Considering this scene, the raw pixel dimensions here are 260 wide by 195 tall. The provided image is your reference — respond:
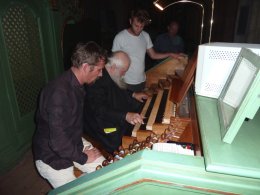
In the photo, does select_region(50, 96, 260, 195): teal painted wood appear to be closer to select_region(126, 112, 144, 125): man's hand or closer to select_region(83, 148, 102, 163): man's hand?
select_region(83, 148, 102, 163): man's hand

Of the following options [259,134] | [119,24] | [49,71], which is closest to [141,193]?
[259,134]

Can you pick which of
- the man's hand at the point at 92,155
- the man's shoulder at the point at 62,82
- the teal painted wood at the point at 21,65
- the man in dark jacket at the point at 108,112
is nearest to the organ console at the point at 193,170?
the man's hand at the point at 92,155

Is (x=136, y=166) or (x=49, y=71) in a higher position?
(x=136, y=166)

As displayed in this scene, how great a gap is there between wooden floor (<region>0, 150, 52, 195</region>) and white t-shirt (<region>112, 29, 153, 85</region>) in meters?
1.96

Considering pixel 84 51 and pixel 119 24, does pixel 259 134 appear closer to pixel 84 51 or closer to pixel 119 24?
pixel 84 51

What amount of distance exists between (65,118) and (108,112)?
2.30 ft

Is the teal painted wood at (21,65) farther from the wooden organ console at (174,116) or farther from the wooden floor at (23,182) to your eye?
the wooden organ console at (174,116)

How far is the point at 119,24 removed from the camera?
9812mm

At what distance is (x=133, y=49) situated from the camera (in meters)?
3.54

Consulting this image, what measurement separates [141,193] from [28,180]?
255 centimetres

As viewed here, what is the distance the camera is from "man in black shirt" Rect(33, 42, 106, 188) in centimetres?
171

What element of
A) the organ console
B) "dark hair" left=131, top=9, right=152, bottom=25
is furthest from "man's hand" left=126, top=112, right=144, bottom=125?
"dark hair" left=131, top=9, right=152, bottom=25

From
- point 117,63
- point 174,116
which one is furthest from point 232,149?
point 117,63

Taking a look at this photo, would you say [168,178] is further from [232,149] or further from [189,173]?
[232,149]
